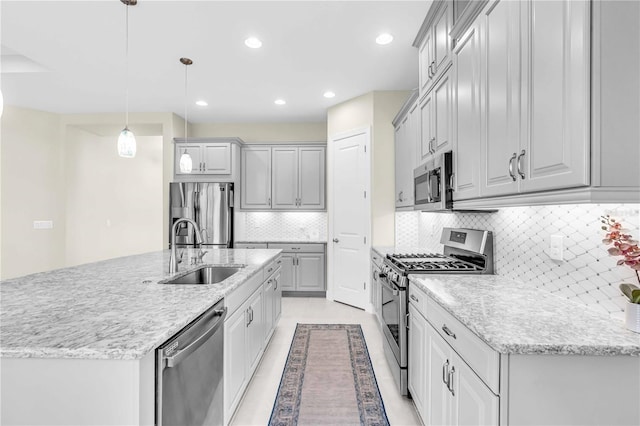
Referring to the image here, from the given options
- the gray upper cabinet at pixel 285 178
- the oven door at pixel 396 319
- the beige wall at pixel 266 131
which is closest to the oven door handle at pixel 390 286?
the oven door at pixel 396 319

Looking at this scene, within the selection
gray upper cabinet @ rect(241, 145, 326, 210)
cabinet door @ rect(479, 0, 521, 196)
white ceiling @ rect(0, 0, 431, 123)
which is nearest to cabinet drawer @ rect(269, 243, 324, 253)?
gray upper cabinet @ rect(241, 145, 326, 210)

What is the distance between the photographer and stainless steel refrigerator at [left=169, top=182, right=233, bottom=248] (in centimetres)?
476

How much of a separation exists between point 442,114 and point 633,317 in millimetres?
1603

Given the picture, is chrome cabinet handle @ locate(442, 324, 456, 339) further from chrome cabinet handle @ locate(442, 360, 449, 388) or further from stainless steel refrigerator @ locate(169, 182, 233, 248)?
stainless steel refrigerator @ locate(169, 182, 233, 248)

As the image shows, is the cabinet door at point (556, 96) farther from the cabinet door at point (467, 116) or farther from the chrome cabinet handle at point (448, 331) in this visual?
the chrome cabinet handle at point (448, 331)

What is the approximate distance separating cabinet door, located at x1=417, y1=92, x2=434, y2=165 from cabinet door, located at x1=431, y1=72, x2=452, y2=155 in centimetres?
7

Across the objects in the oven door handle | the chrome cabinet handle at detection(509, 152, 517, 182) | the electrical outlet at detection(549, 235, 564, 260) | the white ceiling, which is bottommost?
the oven door handle

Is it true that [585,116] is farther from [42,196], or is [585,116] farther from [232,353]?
[42,196]

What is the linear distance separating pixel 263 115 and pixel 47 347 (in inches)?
188

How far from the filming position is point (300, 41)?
300cm

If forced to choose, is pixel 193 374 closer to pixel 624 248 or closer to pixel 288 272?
pixel 624 248

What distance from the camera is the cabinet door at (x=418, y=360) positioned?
68.8 inches

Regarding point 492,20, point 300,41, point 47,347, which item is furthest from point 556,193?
point 300,41

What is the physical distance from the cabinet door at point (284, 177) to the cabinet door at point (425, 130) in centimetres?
268
